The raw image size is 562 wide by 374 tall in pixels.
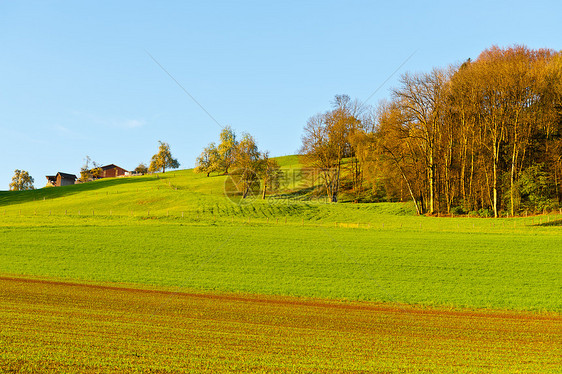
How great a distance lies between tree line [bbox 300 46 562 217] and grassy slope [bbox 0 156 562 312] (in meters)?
7.64

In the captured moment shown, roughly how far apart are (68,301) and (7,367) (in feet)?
25.2

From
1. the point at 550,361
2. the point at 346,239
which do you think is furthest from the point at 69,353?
the point at 346,239

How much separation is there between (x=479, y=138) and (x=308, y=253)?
35.0 meters

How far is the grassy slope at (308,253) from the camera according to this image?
21.7 meters

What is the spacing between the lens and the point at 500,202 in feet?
171

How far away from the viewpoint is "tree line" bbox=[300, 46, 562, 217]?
4859 cm

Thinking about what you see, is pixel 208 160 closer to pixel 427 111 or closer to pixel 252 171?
pixel 252 171

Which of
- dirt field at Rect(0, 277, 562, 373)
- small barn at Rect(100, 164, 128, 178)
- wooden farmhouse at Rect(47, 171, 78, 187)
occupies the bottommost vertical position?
dirt field at Rect(0, 277, 562, 373)

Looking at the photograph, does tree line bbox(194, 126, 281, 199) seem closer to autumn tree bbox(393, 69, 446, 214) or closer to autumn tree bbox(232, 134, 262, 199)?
autumn tree bbox(232, 134, 262, 199)

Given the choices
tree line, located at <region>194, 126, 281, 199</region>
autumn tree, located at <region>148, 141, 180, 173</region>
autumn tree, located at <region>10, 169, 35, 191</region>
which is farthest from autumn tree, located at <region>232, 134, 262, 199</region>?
autumn tree, located at <region>10, 169, 35, 191</region>

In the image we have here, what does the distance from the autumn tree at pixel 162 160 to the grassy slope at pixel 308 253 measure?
246ft

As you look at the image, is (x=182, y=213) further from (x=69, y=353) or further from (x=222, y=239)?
(x=69, y=353)

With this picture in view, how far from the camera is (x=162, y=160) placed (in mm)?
124625

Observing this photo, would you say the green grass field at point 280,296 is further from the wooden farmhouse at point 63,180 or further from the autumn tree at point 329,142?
the wooden farmhouse at point 63,180
